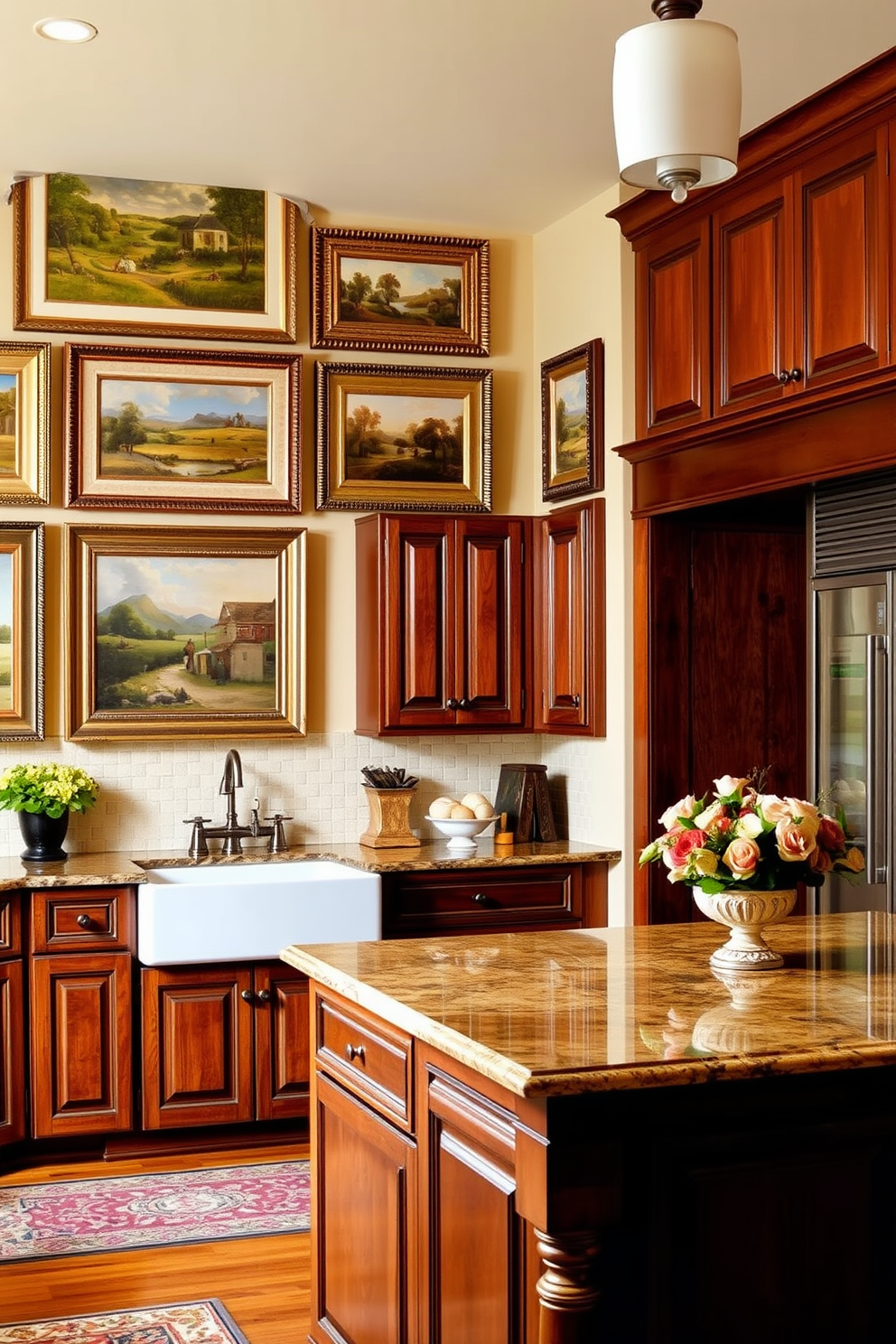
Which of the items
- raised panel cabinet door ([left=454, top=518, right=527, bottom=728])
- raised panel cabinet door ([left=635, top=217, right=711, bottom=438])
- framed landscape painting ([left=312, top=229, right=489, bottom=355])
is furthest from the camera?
framed landscape painting ([left=312, top=229, right=489, bottom=355])

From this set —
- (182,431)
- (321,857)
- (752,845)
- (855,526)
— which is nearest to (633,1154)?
(752,845)

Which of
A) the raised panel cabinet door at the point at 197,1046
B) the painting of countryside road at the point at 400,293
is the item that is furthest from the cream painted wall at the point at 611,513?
the raised panel cabinet door at the point at 197,1046

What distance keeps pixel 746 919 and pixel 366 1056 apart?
30.7 inches

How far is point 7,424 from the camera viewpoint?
5316mm

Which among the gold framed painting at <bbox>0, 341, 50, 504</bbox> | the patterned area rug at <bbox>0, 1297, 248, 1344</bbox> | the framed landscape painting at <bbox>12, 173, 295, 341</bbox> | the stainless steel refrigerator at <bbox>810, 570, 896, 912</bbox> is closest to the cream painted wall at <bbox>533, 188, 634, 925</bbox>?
the stainless steel refrigerator at <bbox>810, 570, 896, 912</bbox>

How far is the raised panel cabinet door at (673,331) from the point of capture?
4711 millimetres

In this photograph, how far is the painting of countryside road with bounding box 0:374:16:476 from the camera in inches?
209

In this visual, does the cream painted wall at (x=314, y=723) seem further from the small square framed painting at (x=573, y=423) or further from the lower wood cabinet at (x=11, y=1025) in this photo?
the lower wood cabinet at (x=11, y=1025)

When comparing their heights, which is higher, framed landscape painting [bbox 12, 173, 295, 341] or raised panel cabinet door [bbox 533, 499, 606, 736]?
framed landscape painting [bbox 12, 173, 295, 341]

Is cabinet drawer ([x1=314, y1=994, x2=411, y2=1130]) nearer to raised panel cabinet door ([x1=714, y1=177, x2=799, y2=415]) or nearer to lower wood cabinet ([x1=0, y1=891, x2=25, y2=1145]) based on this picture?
lower wood cabinet ([x1=0, y1=891, x2=25, y2=1145])

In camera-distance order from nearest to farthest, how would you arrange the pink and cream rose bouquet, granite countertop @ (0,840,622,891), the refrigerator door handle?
the pink and cream rose bouquet
the refrigerator door handle
granite countertop @ (0,840,622,891)

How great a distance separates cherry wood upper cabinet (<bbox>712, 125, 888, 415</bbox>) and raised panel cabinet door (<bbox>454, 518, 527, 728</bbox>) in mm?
1219

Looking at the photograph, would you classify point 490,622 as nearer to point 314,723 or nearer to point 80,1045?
point 314,723

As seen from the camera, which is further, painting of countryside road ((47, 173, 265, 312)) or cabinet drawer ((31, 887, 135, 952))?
painting of countryside road ((47, 173, 265, 312))
